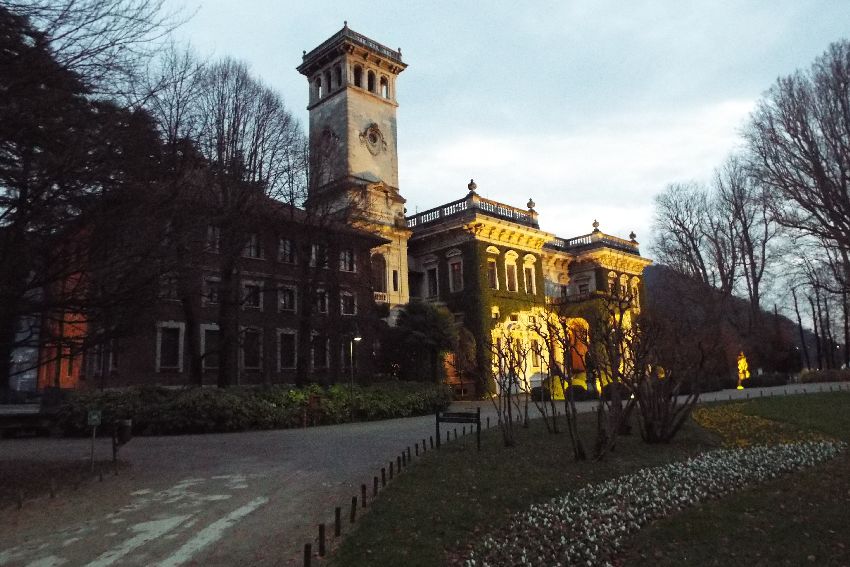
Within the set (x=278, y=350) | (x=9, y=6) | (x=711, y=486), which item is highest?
(x=9, y=6)

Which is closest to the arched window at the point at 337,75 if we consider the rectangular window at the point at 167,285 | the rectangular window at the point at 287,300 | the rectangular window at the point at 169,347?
the rectangular window at the point at 287,300

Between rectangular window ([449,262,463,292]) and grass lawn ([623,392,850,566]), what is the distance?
106ft

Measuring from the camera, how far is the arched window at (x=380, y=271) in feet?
131

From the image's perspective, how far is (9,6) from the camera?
7723mm

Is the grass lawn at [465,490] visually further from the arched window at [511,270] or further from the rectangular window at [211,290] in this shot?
the arched window at [511,270]

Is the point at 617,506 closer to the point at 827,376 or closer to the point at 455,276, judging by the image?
the point at 455,276

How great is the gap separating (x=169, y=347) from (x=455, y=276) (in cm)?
2037

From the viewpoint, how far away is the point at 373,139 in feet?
140

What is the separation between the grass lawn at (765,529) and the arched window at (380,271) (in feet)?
102

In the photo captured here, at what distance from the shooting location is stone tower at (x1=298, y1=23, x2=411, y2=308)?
40.3 m

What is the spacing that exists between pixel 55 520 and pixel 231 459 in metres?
5.51

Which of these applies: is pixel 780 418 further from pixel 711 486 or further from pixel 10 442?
pixel 10 442

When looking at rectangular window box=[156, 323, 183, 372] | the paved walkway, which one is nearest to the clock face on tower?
rectangular window box=[156, 323, 183, 372]

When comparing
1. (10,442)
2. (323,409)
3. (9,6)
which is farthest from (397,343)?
(9,6)
